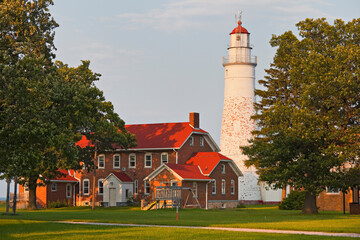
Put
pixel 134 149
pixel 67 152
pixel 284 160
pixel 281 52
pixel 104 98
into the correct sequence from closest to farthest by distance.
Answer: pixel 67 152 → pixel 284 160 → pixel 281 52 → pixel 104 98 → pixel 134 149

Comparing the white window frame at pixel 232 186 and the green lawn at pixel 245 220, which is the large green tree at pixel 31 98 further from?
the white window frame at pixel 232 186

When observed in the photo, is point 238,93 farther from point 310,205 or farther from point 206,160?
point 310,205

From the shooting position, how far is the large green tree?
27172 millimetres

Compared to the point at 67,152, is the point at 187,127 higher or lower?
higher

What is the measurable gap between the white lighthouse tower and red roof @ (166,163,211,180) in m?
11.3

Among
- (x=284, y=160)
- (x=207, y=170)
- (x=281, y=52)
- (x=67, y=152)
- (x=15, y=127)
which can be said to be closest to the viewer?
(x=15, y=127)

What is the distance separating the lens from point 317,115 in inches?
1694

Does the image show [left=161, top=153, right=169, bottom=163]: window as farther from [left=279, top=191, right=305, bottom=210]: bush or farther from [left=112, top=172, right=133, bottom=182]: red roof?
[left=279, top=191, right=305, bottom=210]: bush

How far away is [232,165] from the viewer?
6656 centimetres

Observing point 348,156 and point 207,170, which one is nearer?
point 348,156

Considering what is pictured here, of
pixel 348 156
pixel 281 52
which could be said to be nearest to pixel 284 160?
pixel 348 156

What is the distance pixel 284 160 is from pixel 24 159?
21.9 meters

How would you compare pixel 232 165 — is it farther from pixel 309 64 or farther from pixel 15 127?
pixel 15 127

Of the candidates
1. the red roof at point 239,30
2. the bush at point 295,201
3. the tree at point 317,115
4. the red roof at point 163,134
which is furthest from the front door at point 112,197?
the tree at point 317,115
